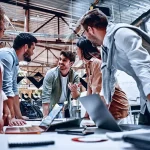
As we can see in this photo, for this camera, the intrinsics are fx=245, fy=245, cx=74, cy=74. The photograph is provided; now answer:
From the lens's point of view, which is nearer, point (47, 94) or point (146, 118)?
point (146, 118)

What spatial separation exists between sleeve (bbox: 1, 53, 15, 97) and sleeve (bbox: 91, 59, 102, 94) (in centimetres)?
72

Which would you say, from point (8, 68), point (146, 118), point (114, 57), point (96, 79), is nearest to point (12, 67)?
point (8, 68)

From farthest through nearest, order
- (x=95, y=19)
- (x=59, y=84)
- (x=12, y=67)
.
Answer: (x=59, y=84) < (x=12, y=67) < (x=95, y=19)

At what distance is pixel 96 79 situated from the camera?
6.83 feet

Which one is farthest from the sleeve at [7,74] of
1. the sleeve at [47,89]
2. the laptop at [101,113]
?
the laptop at [101,113]

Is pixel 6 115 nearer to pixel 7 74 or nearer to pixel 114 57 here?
pixel 7 74

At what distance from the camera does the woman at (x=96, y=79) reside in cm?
192

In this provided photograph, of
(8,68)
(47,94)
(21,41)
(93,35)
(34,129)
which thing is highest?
(21,41)

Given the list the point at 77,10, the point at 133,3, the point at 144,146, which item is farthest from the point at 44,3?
the point at 144,146

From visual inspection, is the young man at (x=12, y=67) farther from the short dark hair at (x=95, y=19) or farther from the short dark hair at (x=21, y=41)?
the short dark hair at (x=95, y=19)

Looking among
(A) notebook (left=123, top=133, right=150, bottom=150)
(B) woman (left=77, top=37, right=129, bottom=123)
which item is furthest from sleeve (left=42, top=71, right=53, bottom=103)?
(A) notebook (left=123, top=133, right=150, bottom=150)

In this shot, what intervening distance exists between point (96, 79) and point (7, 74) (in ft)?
2.55

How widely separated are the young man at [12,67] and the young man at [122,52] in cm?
72

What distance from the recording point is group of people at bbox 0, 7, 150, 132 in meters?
1.24
